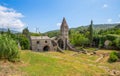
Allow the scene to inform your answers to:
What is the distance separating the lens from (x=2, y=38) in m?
26.2

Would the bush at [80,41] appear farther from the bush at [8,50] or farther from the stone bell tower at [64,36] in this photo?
the bush at [8,50]

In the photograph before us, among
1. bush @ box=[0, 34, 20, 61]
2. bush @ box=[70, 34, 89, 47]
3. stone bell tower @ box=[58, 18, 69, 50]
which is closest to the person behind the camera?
bush @ box=[0, 34, 20, 61]

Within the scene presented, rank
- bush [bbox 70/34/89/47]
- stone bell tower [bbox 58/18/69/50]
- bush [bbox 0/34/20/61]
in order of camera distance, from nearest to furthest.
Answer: bush [bbox 0/34/20/61] → stone bell tower [bbox 58/18/69/50] → bush [bbox 70/34/89/47]

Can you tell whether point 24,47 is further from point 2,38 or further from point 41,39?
point 2,38

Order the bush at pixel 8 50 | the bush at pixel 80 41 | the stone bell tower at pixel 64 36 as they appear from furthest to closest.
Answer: the bush at pixel 80 41 → the stone bell tower at pixel 64 36 → the bush at pixel 8 50

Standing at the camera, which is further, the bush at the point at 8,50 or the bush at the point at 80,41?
the bush at the point at 80,41

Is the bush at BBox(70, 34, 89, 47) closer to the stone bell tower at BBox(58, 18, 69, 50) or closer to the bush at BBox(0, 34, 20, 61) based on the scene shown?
the stone bell tower at BBox(58, 18, 69, 50)

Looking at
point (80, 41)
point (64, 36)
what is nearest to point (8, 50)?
point (64, 36)

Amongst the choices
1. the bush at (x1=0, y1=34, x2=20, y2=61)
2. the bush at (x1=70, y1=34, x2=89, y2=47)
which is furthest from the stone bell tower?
the bush at (x1=0, y1=34, x2=20, y2=61)

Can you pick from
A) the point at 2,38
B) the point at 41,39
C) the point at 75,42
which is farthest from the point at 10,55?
the point at 75,42

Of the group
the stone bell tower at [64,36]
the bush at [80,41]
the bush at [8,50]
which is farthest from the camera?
the bush at [80,41]

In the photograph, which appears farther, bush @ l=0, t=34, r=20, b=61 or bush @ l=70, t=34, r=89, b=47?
bush @ l=70, t=34, r=89, b=47

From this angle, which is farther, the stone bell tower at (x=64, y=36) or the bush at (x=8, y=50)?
the stone bell tower at (x=64, y=36)

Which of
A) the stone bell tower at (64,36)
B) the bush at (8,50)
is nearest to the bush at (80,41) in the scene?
the stone bell tower at (64,36)
